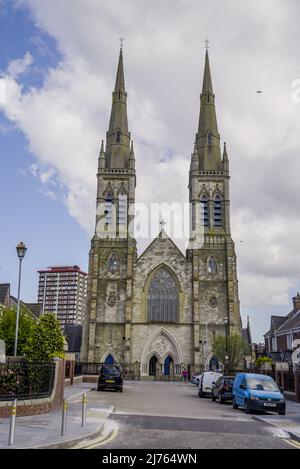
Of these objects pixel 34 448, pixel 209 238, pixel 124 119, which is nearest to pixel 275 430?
pixel 34 448

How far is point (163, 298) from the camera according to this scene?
184 ft

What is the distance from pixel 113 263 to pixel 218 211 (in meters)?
13.9

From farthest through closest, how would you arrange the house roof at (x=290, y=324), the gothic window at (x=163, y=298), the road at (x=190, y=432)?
the gothic window at (x=163, y=298), the house roof at (x=290, y=324), the road at (x=190, y=432)

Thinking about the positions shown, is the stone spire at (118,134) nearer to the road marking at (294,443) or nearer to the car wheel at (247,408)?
the car wheel at (247,408)

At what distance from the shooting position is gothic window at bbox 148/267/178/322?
182 ft

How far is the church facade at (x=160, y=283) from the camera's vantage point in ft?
177

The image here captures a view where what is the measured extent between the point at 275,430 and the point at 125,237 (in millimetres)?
44321

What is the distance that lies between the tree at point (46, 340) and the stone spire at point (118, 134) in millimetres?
38069

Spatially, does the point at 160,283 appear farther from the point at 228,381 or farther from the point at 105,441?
the point at 105,441

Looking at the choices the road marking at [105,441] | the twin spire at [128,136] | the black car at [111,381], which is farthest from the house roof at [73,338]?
the road marking at [105,441]

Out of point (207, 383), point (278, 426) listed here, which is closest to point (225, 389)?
point (207, 383)

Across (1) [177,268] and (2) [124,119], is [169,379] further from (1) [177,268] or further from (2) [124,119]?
(2) [124,119]

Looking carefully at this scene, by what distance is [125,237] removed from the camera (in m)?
57.8
